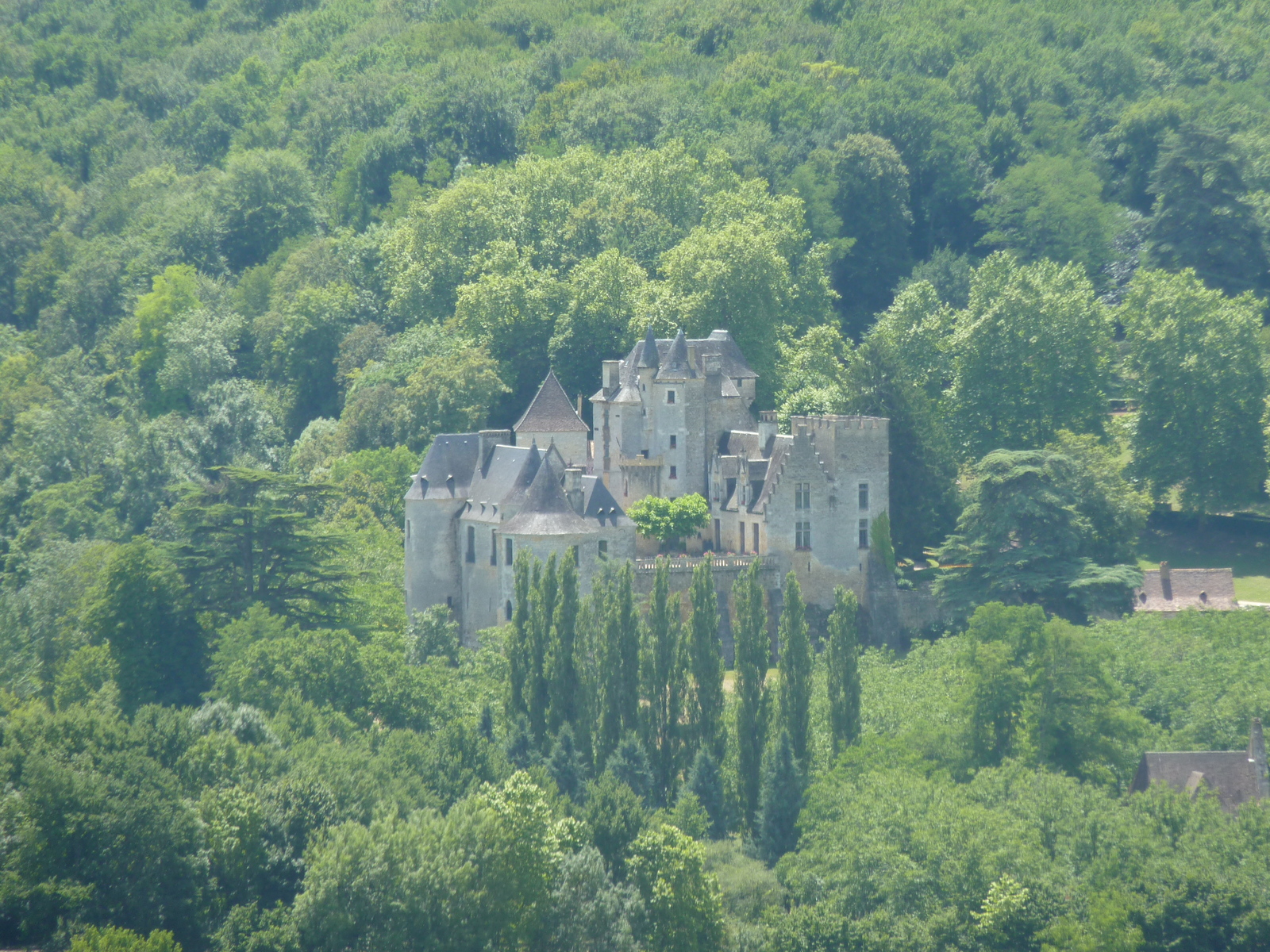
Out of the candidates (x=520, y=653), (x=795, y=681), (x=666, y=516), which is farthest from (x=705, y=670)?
(x=666, y=516)

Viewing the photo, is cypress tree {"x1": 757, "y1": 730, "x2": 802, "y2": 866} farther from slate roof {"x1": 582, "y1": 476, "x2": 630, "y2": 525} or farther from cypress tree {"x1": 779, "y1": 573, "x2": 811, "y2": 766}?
slate roof {"x1": 582, "y1": 476, "x2": 630, "y2": 525}

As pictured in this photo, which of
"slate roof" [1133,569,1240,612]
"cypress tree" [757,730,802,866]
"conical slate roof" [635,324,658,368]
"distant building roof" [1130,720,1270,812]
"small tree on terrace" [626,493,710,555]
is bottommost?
"cypress tree" [757,730,802,866]

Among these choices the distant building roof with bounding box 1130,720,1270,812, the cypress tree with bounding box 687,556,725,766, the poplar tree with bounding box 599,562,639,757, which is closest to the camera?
the distant building roof with bounding box 1130,720,1270,812

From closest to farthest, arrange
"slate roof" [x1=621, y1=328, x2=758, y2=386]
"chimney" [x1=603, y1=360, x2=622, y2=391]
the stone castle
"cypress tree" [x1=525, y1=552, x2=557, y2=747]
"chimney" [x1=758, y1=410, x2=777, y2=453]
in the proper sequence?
"cypress tree" [x1=525, y1=552, x2=557, y2=747], the stone castle, "chimney" [x1=758, y1=410, x2=777, y2=453], "slate roof" [x1=621, y1=328, x2=758, y2=386], "chimney" [x1=603, y1=360, x2=622, y2=391]

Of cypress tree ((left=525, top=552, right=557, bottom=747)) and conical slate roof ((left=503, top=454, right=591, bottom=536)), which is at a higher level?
conical slate roof ((left=503, top=454, right=591, bottom=536))

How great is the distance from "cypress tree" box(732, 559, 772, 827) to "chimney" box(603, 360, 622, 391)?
48.6 feet

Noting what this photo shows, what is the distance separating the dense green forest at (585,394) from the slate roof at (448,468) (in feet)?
10.9

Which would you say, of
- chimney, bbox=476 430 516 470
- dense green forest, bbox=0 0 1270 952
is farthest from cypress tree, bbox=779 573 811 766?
chimney, bbox=476 430 516 470

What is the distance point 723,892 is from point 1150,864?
9.63 metres

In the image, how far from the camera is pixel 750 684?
5884cm

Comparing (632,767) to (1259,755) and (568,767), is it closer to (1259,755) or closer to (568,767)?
(568,767)

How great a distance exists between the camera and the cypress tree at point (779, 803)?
54.4 meters

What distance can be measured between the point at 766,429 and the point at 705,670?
15.0m

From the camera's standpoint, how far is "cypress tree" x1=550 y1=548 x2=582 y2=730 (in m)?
59.4
